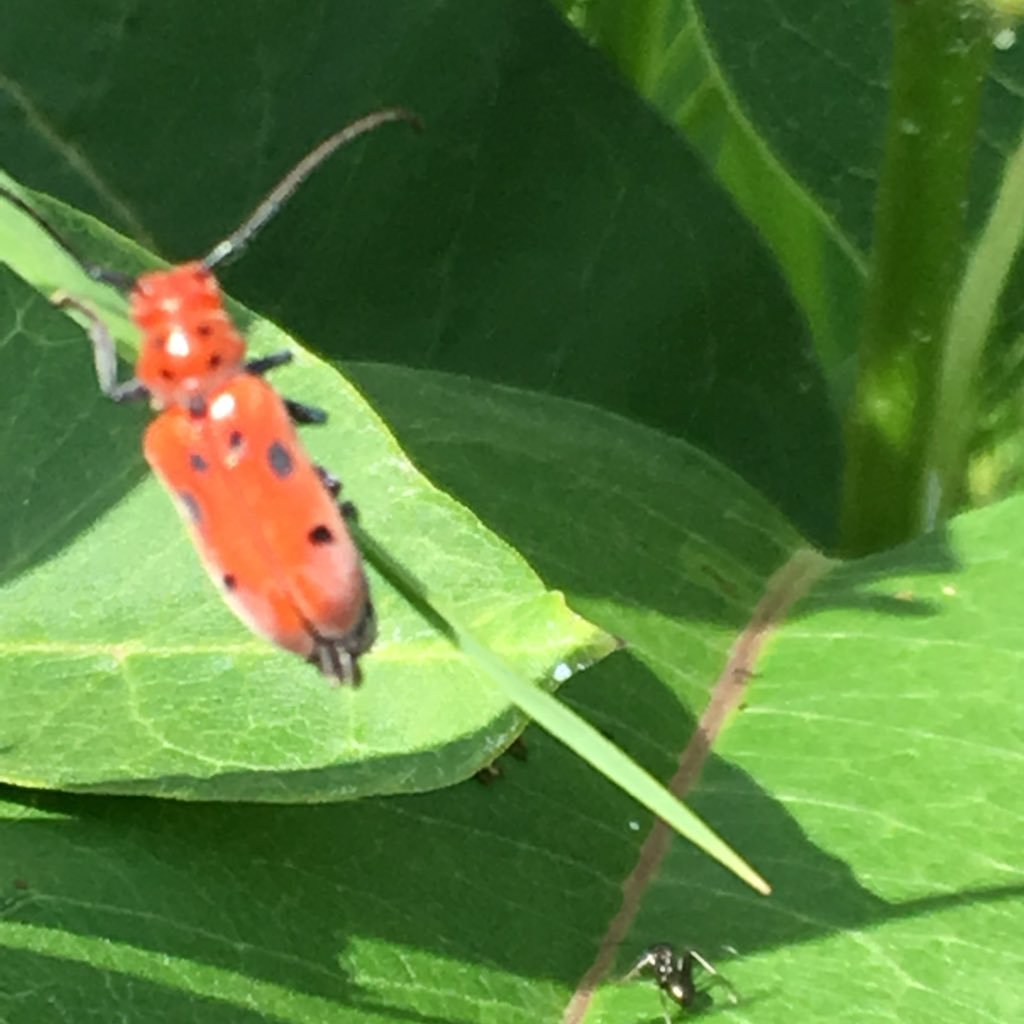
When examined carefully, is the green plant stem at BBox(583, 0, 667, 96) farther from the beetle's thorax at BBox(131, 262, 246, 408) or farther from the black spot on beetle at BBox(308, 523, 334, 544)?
the black spot on beetle at BBox(308, 523, 334, 544)

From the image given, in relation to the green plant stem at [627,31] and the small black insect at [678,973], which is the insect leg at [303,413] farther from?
the green plant stem at [627,31]

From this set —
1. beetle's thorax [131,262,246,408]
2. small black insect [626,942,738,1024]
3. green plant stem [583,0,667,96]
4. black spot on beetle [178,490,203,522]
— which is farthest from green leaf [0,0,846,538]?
small black insect [626,942,738,1024]

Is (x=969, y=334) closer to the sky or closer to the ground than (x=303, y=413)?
closer to the sky

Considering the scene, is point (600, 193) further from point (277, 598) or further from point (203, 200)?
point (277, 598)

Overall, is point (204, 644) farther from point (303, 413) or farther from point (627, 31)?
point (627, 31)

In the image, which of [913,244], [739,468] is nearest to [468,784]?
[913,244]

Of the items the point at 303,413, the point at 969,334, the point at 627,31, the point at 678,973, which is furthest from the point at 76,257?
the point at 627,31
